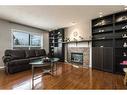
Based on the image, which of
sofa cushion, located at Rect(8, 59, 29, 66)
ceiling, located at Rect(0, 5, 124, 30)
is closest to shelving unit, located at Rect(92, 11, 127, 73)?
ceiling, located at Rect(0, 5, 124, 30)

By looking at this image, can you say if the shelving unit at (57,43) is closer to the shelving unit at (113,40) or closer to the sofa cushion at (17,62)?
the shelving unit at (113,40)

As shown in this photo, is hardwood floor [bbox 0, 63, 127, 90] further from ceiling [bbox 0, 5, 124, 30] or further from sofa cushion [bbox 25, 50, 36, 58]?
→ ceiling [bbox 0, 5, 124, 30]

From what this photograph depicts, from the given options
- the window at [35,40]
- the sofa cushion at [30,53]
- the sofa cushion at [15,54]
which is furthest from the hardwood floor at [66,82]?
the window at [35,40]

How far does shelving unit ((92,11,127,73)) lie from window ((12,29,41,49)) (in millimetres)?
4079

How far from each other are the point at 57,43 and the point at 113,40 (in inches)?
172

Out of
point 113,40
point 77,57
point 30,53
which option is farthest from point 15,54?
point 113,40

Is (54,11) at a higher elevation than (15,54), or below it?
higher

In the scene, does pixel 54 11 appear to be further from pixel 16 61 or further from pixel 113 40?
pixel 113 40

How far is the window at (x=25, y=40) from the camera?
20.1 ft

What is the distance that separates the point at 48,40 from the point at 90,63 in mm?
4011

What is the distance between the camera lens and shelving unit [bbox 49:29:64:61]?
24.6 feet

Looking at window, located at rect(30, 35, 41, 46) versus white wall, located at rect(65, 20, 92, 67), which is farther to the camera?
window, located at rect(30, 35, 41, 46)

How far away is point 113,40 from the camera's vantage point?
4.50 meters
